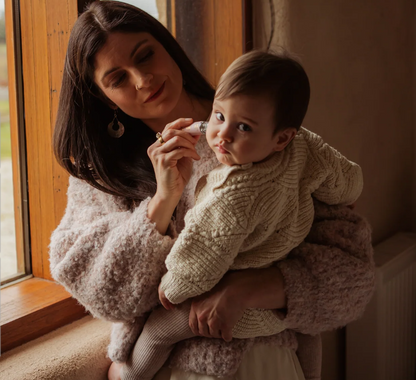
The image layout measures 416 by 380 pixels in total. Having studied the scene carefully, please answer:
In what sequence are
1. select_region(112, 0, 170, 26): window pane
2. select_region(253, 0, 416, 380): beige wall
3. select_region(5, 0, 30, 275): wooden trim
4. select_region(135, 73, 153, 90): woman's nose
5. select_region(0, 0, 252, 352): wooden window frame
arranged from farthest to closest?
1. select_region(112, 0, 170, 26): window pane
2. select_region(253, 0, 416, 380): beige wall
3. select_region(5, 0, 30, 275): wooden trim
4. select_region(0, 0, 252, 352): wooden window frame
5. select_region(135, 73, 153, 90): woman's nose

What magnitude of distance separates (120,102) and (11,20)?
2.15 feet

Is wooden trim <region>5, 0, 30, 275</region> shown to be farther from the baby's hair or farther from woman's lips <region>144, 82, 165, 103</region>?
the baby's hair

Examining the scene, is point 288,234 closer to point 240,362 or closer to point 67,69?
point 240,362

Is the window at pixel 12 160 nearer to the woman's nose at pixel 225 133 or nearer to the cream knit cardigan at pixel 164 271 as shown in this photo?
the cream knit cardigan at pixel 164 271

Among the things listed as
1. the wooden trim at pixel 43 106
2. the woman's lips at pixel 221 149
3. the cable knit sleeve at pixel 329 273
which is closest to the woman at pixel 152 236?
the cable knit sleeve at pixel 329 273

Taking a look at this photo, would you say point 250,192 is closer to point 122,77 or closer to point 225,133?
point 225,133

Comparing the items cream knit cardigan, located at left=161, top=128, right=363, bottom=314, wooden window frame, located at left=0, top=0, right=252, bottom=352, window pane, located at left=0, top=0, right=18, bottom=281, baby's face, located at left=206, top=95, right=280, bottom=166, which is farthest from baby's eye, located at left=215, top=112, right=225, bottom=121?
window pane, located at left=0, top=0, right=18, bottom=281

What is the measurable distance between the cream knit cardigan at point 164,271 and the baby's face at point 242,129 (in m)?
0.30

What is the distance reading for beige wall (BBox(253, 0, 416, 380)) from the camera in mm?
1736

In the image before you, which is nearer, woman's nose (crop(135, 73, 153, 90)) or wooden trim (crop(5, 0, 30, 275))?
woman's nose (crop(135, 73, 153, 90))

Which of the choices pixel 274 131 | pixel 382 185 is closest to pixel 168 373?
pixel 274 131

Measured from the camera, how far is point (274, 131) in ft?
3.09

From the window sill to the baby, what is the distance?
1.38 ft

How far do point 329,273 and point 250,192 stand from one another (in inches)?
12.8
